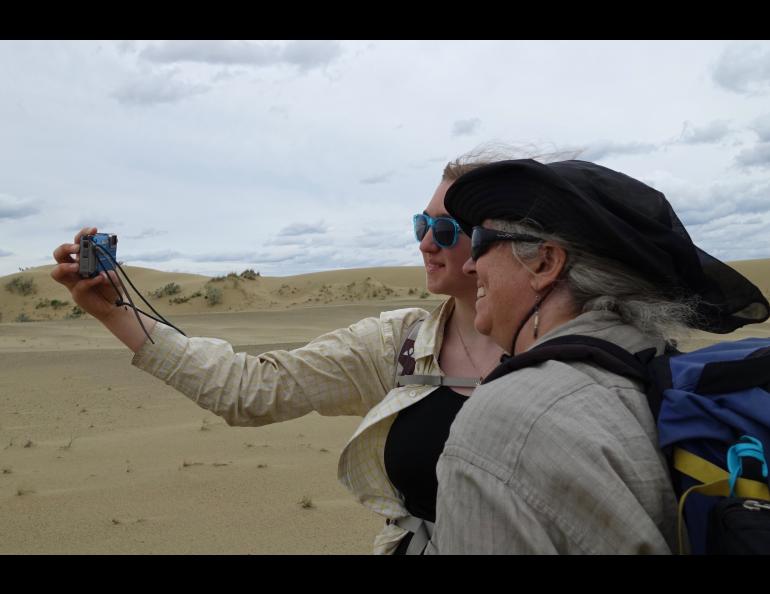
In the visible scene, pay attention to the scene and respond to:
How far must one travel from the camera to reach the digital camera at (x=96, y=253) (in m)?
2.60

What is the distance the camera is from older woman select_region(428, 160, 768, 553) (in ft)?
4.05

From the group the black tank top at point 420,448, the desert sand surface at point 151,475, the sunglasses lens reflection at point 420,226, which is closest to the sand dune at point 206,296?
the desert sand surface at point 151,475

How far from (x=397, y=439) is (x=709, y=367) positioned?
4.15 feet

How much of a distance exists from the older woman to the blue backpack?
32mm

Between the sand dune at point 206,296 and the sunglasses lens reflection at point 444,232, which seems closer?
the sunglasses lens reflection at point 444,232

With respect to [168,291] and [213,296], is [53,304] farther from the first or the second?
[213,296]

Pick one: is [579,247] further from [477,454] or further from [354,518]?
[354,518]

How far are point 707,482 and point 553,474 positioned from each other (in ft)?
0.89

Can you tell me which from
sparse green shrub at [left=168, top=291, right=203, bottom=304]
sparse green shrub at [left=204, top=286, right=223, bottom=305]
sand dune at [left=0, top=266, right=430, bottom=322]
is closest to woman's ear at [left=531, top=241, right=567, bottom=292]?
sand dune at [left=0, top=266, right=430, bottom=322]

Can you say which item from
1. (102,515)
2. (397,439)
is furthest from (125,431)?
(397,439)

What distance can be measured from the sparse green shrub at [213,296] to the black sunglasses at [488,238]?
3616cm

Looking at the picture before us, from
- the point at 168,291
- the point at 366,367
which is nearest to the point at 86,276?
the point at 366,367

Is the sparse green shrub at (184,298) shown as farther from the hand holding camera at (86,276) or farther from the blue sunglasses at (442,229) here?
the blue sunglasses at (442,229)

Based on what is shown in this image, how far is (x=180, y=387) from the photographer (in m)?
2.71
